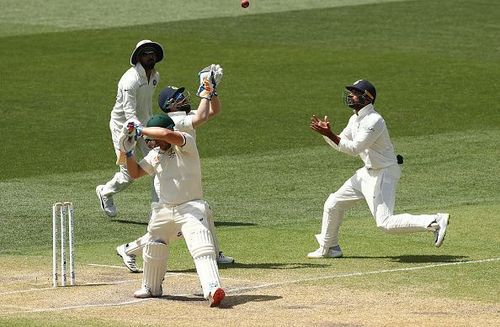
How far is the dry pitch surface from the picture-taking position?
1322 centimetres

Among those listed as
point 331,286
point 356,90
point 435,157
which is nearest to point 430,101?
point 435,157

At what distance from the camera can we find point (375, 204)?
16469 mm

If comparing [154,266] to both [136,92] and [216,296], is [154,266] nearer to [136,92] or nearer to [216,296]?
[216,296]

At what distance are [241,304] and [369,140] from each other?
128 inches

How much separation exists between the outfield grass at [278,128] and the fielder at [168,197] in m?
1.29

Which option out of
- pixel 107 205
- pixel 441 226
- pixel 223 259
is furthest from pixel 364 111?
pixel 107 205

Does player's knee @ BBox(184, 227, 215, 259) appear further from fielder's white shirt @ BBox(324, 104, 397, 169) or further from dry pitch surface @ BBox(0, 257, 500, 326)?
fielder's white shirt @ BBox(324, 104, 397, 169)

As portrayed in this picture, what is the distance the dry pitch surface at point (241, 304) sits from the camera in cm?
1322

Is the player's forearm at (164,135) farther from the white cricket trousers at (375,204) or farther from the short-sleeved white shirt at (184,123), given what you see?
the white cricket trousers at (375,204)

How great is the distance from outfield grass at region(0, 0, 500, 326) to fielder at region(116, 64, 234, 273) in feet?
2.77

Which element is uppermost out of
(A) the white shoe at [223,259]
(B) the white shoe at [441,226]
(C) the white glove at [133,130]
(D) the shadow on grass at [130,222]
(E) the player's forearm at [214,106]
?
(E) the player's forearm at [214,106]

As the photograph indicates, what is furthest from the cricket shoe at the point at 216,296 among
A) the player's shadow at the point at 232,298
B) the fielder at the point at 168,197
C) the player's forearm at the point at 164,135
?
the player's forearm at the point at 164,135

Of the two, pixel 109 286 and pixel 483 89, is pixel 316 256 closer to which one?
pixel 109 286

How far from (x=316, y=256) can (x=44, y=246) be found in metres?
3.53
